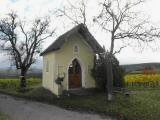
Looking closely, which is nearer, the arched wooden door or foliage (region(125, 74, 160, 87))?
the arched wooden door

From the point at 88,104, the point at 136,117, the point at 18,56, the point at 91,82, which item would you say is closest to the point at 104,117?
the point at 136,117

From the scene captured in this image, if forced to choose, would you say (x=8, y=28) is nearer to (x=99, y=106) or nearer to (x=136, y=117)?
→ (x=99, y=106)

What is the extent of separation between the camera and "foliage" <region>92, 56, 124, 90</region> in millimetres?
31516

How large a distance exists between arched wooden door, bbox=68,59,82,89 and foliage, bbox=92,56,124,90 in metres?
1.57

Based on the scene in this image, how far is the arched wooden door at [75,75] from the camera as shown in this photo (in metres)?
32.3

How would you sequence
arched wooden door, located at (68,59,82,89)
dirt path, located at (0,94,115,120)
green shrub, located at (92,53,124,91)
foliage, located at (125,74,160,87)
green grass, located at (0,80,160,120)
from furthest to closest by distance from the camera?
foliage, located at (125,74,160,87), arched wooden door, located at (68,59,82,89), green shrub, located at (92,53,124,91), green grass, located at (0,80,160,120), dirt path, located at (0,94,115,120)

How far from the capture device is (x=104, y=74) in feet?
103

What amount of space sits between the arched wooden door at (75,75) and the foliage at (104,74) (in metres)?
1.57

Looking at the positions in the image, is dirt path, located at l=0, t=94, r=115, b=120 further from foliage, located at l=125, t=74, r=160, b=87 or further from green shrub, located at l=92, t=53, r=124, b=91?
foliage, located at l=125, t=74, r=160, b=87

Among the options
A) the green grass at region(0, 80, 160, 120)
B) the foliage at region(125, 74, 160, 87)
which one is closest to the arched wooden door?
the green grass at region(0, 80, 160, 120)

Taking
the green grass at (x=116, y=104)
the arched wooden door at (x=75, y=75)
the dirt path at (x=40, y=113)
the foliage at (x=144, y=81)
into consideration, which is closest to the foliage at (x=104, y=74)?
the arched wooden door at (x=75, y=75)

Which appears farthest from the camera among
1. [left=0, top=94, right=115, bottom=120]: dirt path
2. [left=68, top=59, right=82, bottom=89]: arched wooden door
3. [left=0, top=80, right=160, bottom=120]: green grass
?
[left=68, top=59, right=82, bottom=89]: arched wooden door

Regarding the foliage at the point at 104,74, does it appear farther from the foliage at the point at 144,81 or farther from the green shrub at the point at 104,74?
the foliage at the point at 144,81

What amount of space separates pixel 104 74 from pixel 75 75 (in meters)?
2.86
